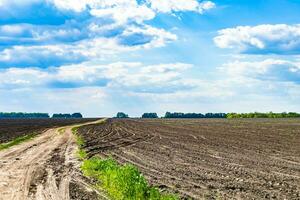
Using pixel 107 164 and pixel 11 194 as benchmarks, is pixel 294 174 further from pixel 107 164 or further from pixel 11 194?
pixel 11 194

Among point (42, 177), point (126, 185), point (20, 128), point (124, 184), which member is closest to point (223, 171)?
point (124, 184)

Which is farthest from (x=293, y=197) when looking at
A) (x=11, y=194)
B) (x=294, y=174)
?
(x=11, y=194)

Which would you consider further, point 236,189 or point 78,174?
point 78,174

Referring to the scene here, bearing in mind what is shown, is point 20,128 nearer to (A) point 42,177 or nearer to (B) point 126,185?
(A) point 42,177

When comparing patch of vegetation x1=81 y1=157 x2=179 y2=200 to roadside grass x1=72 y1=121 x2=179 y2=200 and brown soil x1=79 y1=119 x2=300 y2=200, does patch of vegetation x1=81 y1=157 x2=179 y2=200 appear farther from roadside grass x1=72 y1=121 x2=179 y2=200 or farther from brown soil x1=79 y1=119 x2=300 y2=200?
brown soil x1=79 y1=119 x2=300 y2=200

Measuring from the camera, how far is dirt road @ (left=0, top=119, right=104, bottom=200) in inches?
661

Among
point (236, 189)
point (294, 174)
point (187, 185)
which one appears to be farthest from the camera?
point (294, 174)

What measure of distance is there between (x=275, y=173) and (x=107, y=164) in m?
6.88

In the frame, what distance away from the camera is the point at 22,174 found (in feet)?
72.7

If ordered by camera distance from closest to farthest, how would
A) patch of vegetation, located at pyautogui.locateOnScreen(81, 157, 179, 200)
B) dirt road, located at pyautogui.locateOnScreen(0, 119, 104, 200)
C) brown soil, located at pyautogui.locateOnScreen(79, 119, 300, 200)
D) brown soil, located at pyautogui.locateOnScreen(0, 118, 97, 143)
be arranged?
patch of vegetation, located at pyautogui.locateOnScreen(81, 157, 179, 200)
brown soil, located at pyautogui.locateOnScreen(79, 119, 300, 200)
dirt road, located at pyautogui.locateOnScreen(0, 119, 104, 200)
brown soil, located at pyautogui.locateOnScreen(0, 118, 97, 143)

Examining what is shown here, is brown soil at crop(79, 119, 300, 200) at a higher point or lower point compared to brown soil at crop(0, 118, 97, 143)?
lower

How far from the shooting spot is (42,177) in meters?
21.1

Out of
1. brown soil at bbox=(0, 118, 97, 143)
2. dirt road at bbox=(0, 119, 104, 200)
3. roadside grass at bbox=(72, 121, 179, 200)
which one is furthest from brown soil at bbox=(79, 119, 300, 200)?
brown soil at bbox=(0, 118, 97, 143)

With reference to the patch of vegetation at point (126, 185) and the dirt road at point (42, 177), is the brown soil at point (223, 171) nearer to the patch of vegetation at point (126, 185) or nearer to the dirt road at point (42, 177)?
the patch of vegetation at point (126, 185)
